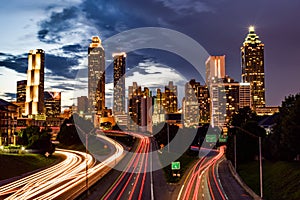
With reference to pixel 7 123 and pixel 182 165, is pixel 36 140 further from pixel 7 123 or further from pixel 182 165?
pixel 182 165

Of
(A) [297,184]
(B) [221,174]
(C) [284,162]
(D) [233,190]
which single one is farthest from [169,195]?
(B) [221,174]

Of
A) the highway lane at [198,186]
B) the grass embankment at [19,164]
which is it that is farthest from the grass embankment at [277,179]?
Result: the grass embankment at [19,164]

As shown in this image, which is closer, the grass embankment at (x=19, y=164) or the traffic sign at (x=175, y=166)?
the traffic sign at (x=175, y=166)

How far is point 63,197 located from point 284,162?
111ft

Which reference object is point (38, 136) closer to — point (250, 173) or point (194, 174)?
point (194, 174)

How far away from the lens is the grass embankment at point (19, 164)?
6938 centimetres

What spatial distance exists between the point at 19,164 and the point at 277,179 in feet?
155

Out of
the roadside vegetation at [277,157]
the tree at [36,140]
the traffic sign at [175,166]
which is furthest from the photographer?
the tree at [36,140]

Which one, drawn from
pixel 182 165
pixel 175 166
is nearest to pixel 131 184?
pixel 175 166

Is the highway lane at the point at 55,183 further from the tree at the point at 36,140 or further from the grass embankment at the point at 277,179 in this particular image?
the grass embankment at the point at 277,179

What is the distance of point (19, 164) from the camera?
7719 centimetres

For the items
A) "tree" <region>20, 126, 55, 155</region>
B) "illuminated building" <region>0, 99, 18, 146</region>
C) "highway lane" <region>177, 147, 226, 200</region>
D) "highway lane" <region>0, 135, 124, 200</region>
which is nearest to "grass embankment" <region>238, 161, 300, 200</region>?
"highway lane" <region>177, 147, 226, 200</region>

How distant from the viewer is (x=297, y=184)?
46.3 m

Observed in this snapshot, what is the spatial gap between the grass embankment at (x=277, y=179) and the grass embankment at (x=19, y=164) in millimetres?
39049
